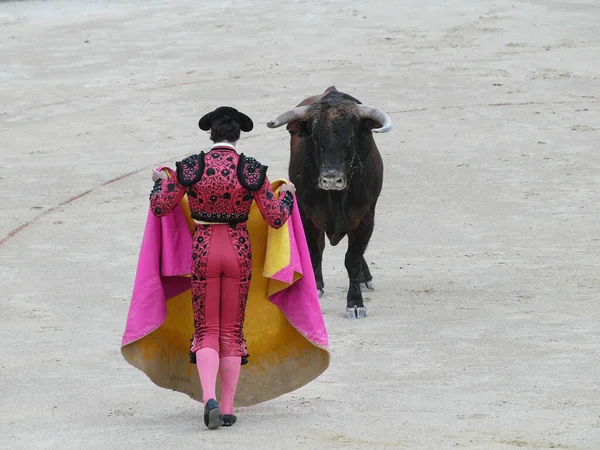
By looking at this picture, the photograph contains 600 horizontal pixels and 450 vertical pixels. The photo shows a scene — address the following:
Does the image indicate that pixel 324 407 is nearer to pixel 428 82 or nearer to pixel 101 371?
pixel 101 371

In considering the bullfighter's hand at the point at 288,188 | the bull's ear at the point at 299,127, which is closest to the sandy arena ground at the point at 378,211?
the bullfighter's hand at the point at 288,188

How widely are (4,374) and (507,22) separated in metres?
14.3

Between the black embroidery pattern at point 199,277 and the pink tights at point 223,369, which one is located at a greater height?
the black embroidery pattern at point 199,277

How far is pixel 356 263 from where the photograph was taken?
32.1 feet

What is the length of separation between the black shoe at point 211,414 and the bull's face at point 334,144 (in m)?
3.11

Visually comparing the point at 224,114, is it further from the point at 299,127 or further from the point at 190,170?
the point at 299,127

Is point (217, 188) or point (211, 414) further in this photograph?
point (217, 188)

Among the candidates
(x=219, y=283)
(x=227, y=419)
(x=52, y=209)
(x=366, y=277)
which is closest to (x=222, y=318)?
(x=219, y=283)

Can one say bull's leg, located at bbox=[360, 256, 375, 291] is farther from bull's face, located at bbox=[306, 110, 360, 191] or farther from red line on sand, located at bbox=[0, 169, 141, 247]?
red line on sand, located at bbox=[0, 169, 141, 247]

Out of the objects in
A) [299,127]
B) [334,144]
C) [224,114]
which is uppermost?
[299,127]

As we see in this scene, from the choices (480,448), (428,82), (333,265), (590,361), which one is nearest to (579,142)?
(428,82)

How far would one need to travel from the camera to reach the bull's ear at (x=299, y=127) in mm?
9680

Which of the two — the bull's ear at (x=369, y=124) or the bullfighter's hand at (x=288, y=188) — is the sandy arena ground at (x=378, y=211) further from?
the bull's ear at (x=369, y=124)

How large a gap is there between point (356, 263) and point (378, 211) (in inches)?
118
